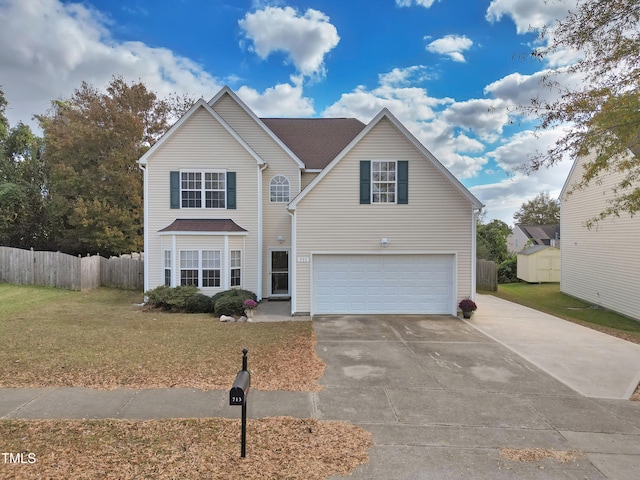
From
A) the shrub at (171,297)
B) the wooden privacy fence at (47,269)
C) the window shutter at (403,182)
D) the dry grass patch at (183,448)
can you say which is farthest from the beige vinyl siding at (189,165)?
the dry grass patch at (183,448)

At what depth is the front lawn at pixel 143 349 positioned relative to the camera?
617 cm

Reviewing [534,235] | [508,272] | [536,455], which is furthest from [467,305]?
[534,235]

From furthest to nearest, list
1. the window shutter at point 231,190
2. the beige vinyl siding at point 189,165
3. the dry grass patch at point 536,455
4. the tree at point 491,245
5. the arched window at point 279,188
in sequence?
1. the tree at point 491,245
2. the arched window at point 279,188
3. the window shutter at point 231,190
4. the beige vinyl siding at point 189,165
5. the dry grass patch at point 536,455

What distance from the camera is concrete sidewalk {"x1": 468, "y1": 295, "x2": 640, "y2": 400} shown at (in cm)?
660

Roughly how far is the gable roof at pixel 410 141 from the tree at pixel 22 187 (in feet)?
73.9

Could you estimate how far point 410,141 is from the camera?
12289mm

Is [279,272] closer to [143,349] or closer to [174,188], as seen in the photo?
[174,188]

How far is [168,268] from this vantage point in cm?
1427

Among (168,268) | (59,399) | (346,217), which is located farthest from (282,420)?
(168,268)

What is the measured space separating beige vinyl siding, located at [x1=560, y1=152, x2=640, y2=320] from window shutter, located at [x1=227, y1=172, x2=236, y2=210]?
14989 millimetres

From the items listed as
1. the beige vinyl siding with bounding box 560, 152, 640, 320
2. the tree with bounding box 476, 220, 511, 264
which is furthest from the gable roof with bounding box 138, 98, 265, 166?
the tree with bounding box 476, 220, 511, 264

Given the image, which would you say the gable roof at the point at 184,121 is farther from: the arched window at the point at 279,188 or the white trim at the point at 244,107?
the arched window at the point at 279,188

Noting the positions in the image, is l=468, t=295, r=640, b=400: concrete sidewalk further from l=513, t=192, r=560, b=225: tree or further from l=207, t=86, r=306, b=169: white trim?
l=513, t=192, r=560, b=225: tree

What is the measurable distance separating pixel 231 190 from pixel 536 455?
1336 centimetres
